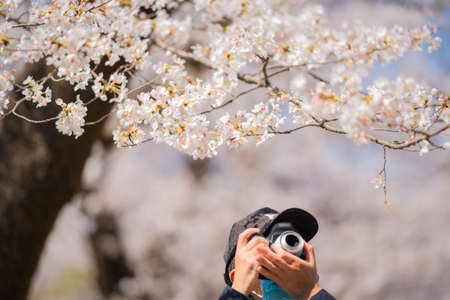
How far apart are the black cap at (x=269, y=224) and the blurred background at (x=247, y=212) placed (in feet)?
17.1

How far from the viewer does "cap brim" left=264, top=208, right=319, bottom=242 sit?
4.64 ft

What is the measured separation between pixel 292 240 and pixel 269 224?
0.11 metres

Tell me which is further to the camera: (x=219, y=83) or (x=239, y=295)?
(x=219, y=83)

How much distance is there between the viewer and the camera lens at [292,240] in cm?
133

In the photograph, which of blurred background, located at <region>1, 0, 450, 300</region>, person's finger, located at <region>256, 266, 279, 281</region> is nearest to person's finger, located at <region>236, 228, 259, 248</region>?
person's finger, located at <region>256, 266, 279, 281</region>

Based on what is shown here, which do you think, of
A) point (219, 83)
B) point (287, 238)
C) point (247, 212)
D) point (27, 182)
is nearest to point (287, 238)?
point (287, 238)

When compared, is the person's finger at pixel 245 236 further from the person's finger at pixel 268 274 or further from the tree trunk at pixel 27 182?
the tree trunk at pixel 27 182

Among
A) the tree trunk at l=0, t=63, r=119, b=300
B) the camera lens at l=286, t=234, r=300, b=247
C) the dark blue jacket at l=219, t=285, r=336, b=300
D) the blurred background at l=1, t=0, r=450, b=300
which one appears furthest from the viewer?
the blurred background at l=1, t=0, r=450, b=300

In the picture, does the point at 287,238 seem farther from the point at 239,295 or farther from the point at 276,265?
the point at 239,295

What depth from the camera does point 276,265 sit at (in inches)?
50.4

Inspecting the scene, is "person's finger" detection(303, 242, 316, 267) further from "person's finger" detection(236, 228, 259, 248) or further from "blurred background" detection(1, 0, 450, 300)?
"blurred background" detection(1, 0, 450, 300)

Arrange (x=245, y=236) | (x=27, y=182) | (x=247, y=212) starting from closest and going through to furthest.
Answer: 1. (x=245, y=236)
2. (x=27, y=182)
3. (x=247, y=212)

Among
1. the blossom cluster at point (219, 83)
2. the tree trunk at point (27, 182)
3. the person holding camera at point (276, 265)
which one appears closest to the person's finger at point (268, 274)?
the person holding camera at point (276, 265)

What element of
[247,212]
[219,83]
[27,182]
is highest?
[219,83]
